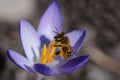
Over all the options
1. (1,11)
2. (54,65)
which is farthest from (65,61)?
(1,11)

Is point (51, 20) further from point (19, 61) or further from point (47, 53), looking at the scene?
point (19, 61)

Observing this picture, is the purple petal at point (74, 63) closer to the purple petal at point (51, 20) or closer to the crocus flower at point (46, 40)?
the crocus flower at point (46, 40)

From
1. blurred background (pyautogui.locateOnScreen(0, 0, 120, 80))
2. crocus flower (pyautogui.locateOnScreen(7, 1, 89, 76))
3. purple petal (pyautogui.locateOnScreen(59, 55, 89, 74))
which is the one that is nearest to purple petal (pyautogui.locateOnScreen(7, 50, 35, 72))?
crocus flower (pyautogui.locateOnScreen(7, 1, 89, 76))

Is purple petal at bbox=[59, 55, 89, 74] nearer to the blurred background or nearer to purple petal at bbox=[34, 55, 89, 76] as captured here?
purple petal at bbox=[34, 55, 89, 76]

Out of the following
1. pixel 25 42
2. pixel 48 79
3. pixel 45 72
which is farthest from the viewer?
pixel 48 79

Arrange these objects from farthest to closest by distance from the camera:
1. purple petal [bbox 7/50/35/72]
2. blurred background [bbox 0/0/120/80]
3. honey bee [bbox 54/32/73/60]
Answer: blurred background [bbox 0/0/120/80], honey bee [bbox 54/32/73/60], purple petal [bbox 7/50/35/72]

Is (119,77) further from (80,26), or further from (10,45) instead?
(10,45)

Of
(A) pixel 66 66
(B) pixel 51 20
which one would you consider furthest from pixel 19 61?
(B) pixel 51 20
